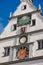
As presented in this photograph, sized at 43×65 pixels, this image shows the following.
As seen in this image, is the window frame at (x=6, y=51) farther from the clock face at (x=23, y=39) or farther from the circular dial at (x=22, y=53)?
the clock face at (x=23, y=39)

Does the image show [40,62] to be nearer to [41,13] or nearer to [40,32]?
[40,32]

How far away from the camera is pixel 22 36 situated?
24.3 meters

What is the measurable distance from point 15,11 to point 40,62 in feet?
19.6

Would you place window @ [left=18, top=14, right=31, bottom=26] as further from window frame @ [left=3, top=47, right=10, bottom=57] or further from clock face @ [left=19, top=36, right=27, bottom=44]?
window frame @ [left=3, top=47, right=10, bottom=57]

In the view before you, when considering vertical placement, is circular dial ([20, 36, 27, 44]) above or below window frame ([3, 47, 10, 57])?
above

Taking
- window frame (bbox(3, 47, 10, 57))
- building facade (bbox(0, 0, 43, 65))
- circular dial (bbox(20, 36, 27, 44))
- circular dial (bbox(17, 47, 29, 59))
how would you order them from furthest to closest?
1. window frame (bbox(3, 47, 10, 57))
2. circular dial (bbox(20, 36, 27, 44))
3. circular dial (bbox(17, 47, 29, 59))
4. building facade (bbox(0, 0, 43, 65))

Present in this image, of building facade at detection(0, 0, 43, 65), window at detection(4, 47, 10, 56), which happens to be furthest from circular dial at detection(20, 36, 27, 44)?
window at detection(4, 47, 10, 56)

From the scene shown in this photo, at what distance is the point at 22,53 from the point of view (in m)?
23.8

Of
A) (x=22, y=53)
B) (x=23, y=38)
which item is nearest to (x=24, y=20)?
(x=23, y=38)

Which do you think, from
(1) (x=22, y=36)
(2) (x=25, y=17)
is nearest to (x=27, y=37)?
(1) (x=22, y=36)

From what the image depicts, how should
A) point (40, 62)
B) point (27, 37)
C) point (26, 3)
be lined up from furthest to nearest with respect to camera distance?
point (26, 3), point (27, 37), point (40, 62)

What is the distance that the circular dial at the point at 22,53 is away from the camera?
23578 mm

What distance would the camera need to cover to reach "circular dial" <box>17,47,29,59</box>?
77.4 feet

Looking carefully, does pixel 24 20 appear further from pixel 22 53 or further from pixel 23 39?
pixel 22 53
